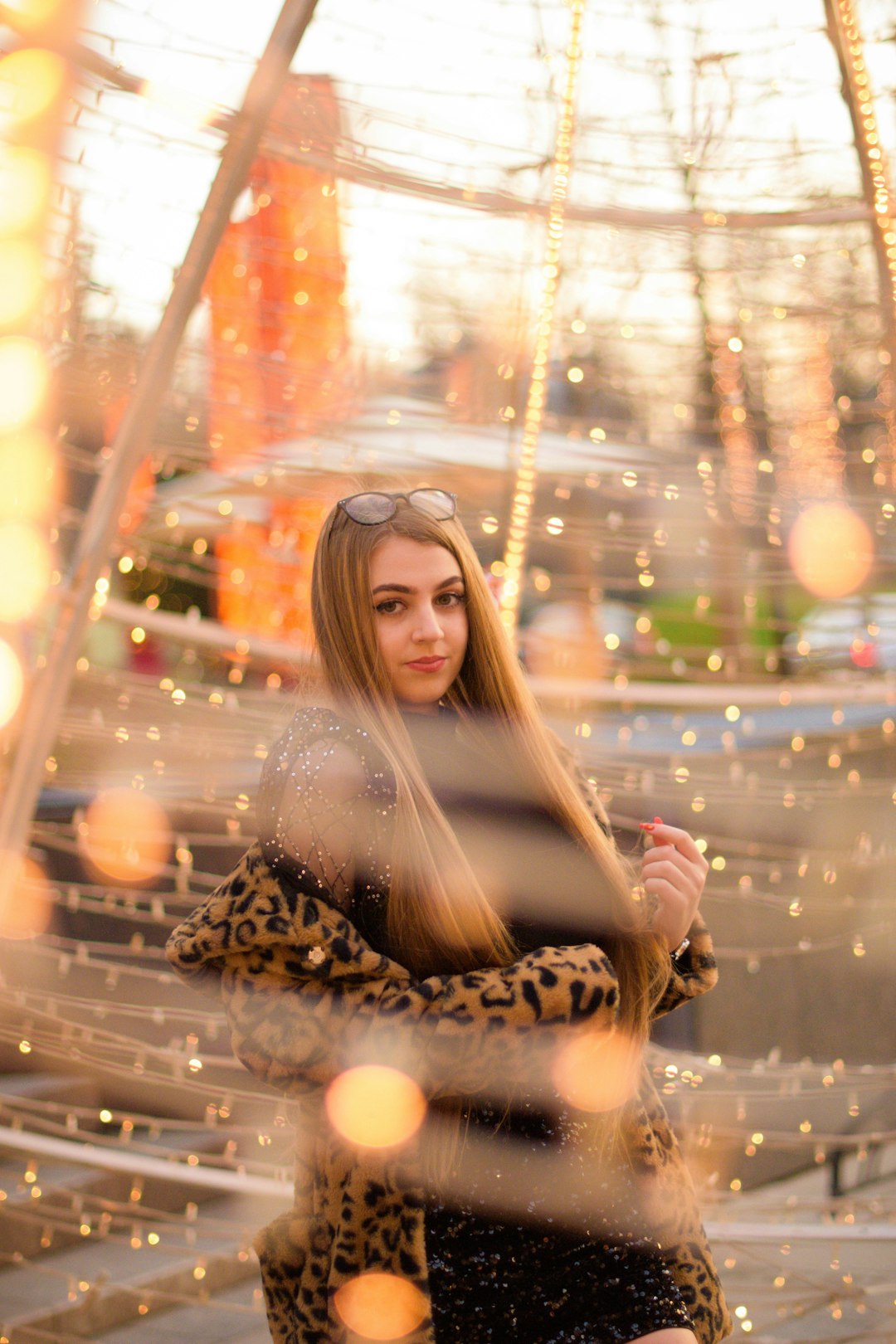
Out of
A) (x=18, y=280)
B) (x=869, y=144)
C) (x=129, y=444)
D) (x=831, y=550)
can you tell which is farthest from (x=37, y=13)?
(x=831, y=550)

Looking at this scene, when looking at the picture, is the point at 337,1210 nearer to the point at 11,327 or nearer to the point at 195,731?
the point at 11,327

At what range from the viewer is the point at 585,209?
4.99 ft

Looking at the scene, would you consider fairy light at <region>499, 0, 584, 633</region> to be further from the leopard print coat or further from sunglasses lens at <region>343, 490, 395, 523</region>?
the leopard print coat

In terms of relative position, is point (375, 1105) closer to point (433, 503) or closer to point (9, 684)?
point (433, 503)

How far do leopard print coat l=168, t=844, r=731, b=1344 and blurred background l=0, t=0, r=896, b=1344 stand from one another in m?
0.44

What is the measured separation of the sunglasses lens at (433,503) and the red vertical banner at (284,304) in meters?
0.59

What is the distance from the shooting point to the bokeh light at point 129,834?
2.01 metres

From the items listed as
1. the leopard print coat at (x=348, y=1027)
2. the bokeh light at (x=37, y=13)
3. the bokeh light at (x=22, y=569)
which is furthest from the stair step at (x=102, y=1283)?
the bokeh light at (x=37, y=13)

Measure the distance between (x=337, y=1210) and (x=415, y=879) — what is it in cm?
17


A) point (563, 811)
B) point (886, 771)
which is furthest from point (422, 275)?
point (886, 771)

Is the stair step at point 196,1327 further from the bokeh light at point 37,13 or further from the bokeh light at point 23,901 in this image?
the bokeh light at point 37,13

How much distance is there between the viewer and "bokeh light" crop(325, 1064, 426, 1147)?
0.62 m

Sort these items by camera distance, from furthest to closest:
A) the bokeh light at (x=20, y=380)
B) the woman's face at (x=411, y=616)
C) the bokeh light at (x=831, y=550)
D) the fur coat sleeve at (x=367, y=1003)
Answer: the bokeh light at (x=831, y=550), the bokeh light at (x=20, y=380), the woman's face at (x=411, y=616), the fur coat sleeve at (x=367, y=1003)

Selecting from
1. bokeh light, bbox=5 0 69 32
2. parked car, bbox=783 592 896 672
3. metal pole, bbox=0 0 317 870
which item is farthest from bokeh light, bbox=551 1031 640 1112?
parked car, bbox=783 592 896 672
